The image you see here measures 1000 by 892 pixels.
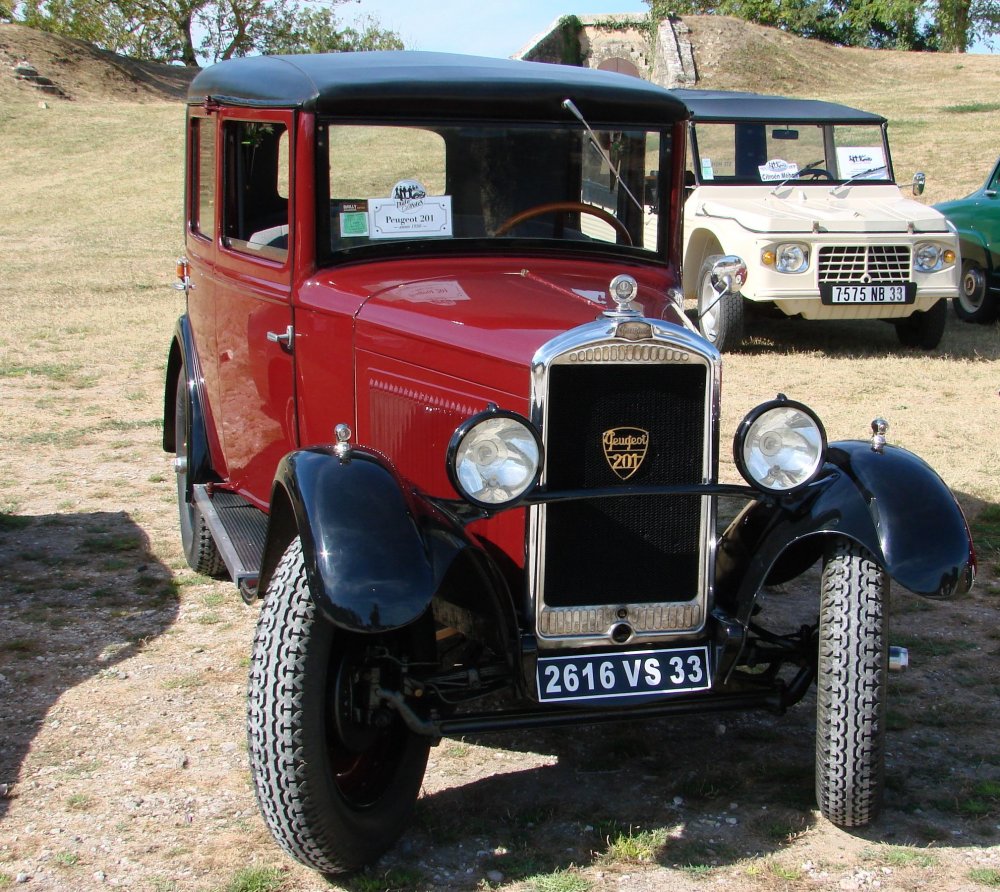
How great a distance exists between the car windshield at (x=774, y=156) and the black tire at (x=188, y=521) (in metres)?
5.78

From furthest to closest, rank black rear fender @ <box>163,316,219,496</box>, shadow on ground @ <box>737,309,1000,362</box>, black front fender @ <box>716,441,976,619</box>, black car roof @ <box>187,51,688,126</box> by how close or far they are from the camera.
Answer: shadow on ground @ <box>737,309,1000,362</box> → black rear fender @ <box>163,316,219,496</box> → black car roof @ <box>187,51,688,126</box> → black front fender @ <box>716,441,976,619</box>

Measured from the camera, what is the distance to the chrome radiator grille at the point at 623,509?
9.66 feet

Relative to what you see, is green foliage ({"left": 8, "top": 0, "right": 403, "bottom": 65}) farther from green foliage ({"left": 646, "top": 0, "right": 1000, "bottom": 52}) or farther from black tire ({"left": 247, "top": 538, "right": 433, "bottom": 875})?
black tire ({"left": 247, "top": 538, "right": 433, "bottom": 875})

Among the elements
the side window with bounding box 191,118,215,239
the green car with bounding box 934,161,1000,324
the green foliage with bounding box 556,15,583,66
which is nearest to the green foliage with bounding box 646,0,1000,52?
the green foliage with bounding box 556,15,583,66

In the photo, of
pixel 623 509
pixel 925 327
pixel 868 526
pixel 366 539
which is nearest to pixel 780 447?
pixel 868 526

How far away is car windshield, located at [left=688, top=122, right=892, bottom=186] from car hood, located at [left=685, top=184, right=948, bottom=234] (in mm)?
111

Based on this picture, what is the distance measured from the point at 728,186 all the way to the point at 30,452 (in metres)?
5.84

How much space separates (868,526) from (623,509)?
0.63 m

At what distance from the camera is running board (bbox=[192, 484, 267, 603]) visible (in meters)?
3.71

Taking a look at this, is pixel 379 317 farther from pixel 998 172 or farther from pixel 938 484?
pixel 998 172

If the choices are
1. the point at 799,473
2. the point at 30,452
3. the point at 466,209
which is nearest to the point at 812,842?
the point at 799,473

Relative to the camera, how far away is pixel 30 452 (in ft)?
22.7

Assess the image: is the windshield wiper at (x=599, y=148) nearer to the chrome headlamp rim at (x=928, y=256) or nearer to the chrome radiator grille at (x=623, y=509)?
the chrome radiator grille at (x=623, y=509)

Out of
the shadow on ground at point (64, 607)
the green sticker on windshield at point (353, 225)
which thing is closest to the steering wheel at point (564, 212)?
the green sticker on windshield at point (353, 225)
